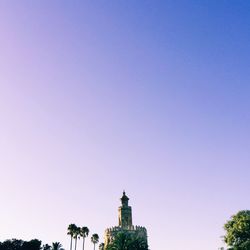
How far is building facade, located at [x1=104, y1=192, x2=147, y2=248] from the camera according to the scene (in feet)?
317

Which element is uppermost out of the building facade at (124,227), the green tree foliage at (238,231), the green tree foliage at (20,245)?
the building facade at (124,227)

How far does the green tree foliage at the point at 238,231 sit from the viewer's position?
67.4 metres

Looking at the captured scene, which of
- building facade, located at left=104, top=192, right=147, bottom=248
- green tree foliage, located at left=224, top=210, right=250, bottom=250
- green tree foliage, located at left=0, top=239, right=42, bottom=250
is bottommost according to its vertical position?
green tree foliage, located at left=224, top=210, right=250, bottom=250

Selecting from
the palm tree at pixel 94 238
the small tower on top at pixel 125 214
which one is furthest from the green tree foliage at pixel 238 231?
Result: the palm tree at pixel 94 238

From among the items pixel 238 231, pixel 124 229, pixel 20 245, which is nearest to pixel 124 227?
pixel 124 229

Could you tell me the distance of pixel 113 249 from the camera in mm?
71125

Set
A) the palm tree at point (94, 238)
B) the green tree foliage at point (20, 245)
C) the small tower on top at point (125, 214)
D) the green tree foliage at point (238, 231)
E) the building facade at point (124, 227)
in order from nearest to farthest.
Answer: the green tree foliage at point (238, 231) < the building facade at point (124, 227) < the green tree foliage at point (20, 245) < the small tower on top at point (125, 214) < the palm tree at point (94, 238)

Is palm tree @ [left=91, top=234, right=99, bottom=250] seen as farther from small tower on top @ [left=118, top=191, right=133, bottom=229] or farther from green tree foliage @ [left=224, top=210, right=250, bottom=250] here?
green tree foliage @ [left=224, top=210, right=250, bottom=250]

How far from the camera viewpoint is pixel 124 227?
99.6 meters

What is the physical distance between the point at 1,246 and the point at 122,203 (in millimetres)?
34174

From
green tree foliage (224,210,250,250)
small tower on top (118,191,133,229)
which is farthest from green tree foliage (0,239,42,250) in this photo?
green tree foliage (224,210,250,250)

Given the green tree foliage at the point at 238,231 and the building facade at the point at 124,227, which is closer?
the green tree foliage at the point at 238,231

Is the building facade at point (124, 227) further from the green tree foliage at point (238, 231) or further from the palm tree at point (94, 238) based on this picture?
the green tree foliage at point (238, 231)

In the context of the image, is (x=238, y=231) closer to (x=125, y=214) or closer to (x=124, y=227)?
(x=124, y=227)
